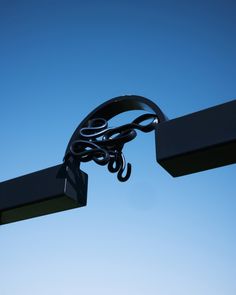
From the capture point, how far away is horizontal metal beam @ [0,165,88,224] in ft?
6.34

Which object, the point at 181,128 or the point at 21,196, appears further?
the point at 21,196

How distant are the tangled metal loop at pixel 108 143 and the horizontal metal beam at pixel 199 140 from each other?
0.21m

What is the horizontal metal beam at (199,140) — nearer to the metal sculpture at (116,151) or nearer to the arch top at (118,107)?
the metal sculpture at (116,151)

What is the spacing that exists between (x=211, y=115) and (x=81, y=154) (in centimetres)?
75

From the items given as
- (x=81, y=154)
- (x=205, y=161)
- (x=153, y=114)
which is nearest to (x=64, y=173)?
(x=81, y=154)

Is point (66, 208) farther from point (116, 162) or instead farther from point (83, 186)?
point (116, 162)

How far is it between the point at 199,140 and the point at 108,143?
573mm

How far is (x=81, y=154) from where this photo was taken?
1.99 m

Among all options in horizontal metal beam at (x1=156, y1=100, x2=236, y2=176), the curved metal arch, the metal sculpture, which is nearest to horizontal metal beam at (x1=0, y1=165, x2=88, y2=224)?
the metal sculpture

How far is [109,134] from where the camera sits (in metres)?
2.03

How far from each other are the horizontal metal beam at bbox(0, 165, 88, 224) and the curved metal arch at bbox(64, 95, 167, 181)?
114 mm

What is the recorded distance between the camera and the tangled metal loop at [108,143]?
193 cm

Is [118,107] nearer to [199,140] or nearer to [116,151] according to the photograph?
[116,151]

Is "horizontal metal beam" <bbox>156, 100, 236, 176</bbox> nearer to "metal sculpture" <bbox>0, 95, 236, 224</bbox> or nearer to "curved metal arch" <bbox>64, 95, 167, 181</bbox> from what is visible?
"metal sculpture" <bbox>0, 95, 236, 224</bbox>
